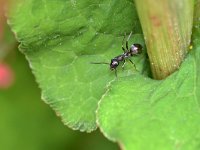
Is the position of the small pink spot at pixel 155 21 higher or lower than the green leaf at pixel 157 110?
higher

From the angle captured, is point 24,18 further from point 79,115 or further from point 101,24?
point 79,115

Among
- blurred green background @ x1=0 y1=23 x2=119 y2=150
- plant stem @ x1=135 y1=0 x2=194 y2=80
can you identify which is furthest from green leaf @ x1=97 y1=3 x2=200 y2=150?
blurred green background @ x1=0 y1=23 x2=119 y2=150

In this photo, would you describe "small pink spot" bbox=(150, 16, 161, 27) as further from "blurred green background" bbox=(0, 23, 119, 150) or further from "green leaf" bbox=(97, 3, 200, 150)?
"blurred green background" bbox=(0, 23, 119, 150)

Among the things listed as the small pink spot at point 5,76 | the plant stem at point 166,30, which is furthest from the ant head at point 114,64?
the small pink spot at point 5,76

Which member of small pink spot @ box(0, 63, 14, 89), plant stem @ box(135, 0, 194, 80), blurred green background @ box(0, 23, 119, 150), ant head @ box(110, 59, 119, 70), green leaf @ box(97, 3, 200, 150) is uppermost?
plant stem @ box(135, 0, 194, 80)

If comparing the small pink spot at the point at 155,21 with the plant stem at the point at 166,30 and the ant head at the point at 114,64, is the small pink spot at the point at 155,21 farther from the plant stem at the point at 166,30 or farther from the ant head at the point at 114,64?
the ant head at the point at 114,64

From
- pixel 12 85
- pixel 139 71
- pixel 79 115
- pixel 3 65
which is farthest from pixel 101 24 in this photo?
pixel 12 85

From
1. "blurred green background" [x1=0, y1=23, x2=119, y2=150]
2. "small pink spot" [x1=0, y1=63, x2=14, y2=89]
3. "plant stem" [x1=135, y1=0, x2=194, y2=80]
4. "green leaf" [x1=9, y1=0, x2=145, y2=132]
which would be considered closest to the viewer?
"plant stem" [x1=135, y1=0, x2=194, y2=80]
